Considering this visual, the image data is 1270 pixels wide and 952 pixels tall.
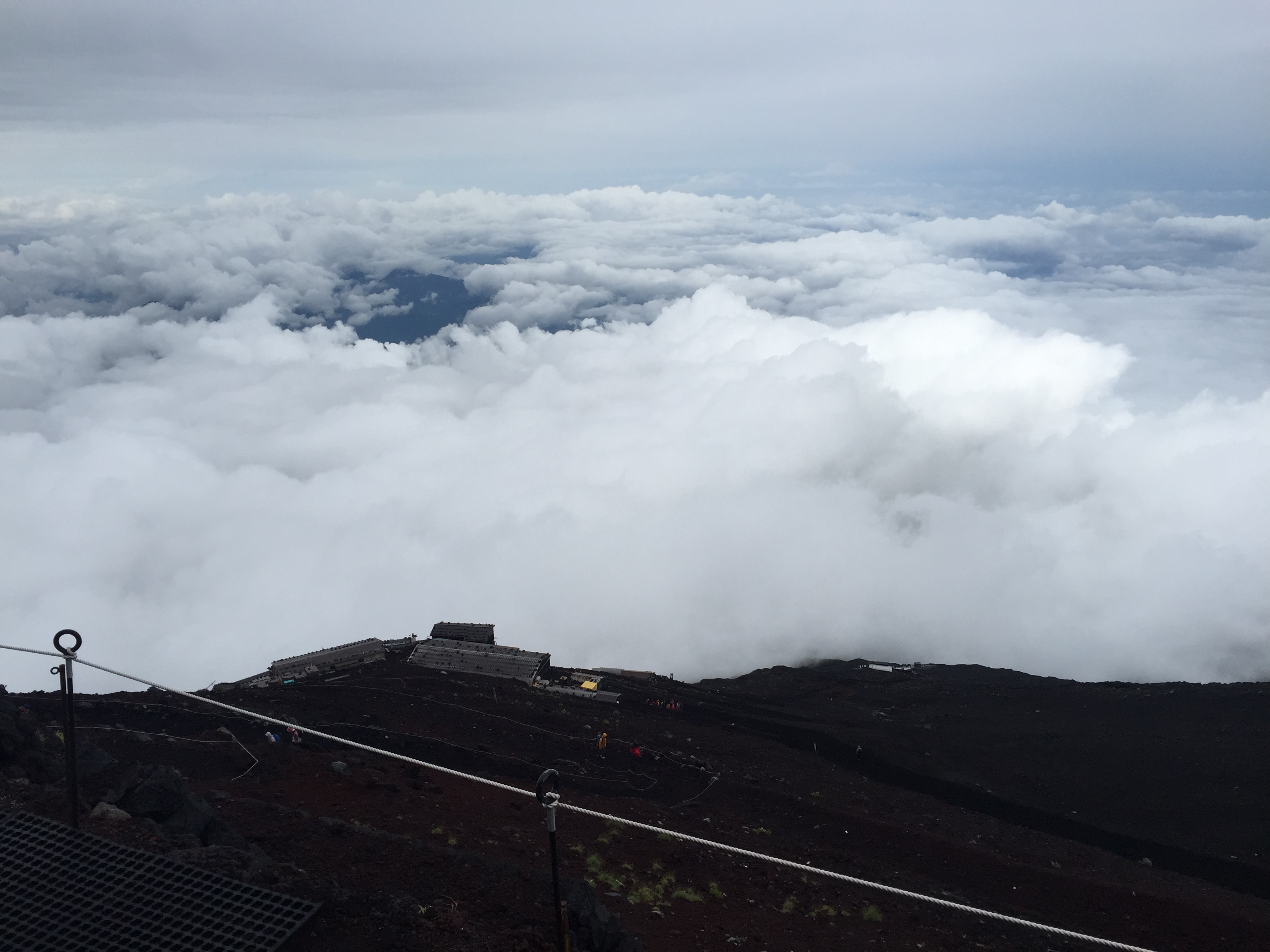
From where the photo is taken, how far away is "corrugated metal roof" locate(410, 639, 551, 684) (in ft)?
114

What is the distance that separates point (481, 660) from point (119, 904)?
26.0m

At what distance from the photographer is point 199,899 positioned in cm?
1029

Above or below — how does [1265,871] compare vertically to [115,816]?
below

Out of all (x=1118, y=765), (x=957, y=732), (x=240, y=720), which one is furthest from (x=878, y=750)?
(x=240, y=720)

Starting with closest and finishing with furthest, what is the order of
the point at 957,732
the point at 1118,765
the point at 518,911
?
1. the point at 518,911
2. the point at 1118,765
3. the point at 957,732

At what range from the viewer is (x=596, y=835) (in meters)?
18.4

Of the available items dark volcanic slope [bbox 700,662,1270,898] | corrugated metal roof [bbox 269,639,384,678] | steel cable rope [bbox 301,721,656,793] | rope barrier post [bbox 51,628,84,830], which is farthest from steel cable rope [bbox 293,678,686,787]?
rope barrier post [bbox 51,628,84,830]

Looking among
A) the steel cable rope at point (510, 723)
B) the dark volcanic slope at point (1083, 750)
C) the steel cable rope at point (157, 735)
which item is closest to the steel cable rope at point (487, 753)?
the steel cable rope at point (510, 723)

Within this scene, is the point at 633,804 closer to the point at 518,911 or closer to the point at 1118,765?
the point at 518,911

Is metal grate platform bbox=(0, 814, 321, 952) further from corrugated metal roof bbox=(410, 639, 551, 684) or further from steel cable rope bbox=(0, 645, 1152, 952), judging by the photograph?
corrugated metal roof bbox=(410, 639, 551, 684)

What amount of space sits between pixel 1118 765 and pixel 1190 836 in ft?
14.6

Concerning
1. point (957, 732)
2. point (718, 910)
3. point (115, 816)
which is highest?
point (115, 816)

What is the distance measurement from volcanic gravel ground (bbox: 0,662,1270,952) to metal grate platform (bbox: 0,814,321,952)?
502mm

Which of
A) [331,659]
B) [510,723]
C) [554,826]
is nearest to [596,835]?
[510,723]
